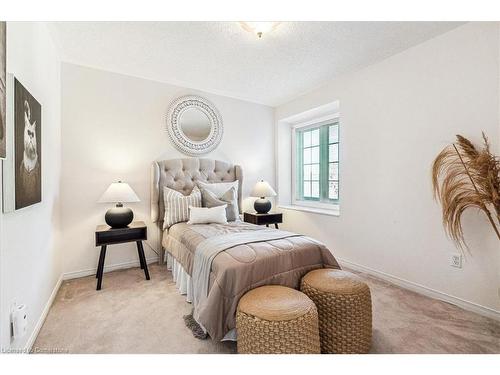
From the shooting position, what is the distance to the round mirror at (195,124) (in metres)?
3.31

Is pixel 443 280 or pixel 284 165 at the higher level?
pixel 284 165

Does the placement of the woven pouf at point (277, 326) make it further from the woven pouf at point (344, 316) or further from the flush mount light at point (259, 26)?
the flush mount light at point (259, 26)

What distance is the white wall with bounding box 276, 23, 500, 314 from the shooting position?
1.93 m

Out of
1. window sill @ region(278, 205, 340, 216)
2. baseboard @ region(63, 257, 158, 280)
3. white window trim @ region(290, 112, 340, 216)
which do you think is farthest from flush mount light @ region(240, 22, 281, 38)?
baseboard @ region(63, 257, 158, 280)

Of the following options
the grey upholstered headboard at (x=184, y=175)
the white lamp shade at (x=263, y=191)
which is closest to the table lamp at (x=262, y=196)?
the white lamp shade at (x=263, y=191)

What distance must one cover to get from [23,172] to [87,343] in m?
1.17

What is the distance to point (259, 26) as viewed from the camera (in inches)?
76.8

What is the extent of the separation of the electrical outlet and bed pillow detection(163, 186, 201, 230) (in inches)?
102

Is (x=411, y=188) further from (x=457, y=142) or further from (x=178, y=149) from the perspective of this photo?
(x=178, y=149)

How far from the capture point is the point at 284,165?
4270 mm

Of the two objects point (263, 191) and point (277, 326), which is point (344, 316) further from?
point (263, 191)

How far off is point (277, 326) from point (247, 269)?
0.41 metres

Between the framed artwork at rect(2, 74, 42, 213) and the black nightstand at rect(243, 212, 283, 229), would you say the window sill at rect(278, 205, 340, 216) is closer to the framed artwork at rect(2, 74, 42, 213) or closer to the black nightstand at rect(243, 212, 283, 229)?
the black nightstand at rect(243, 212, 283, 229)
